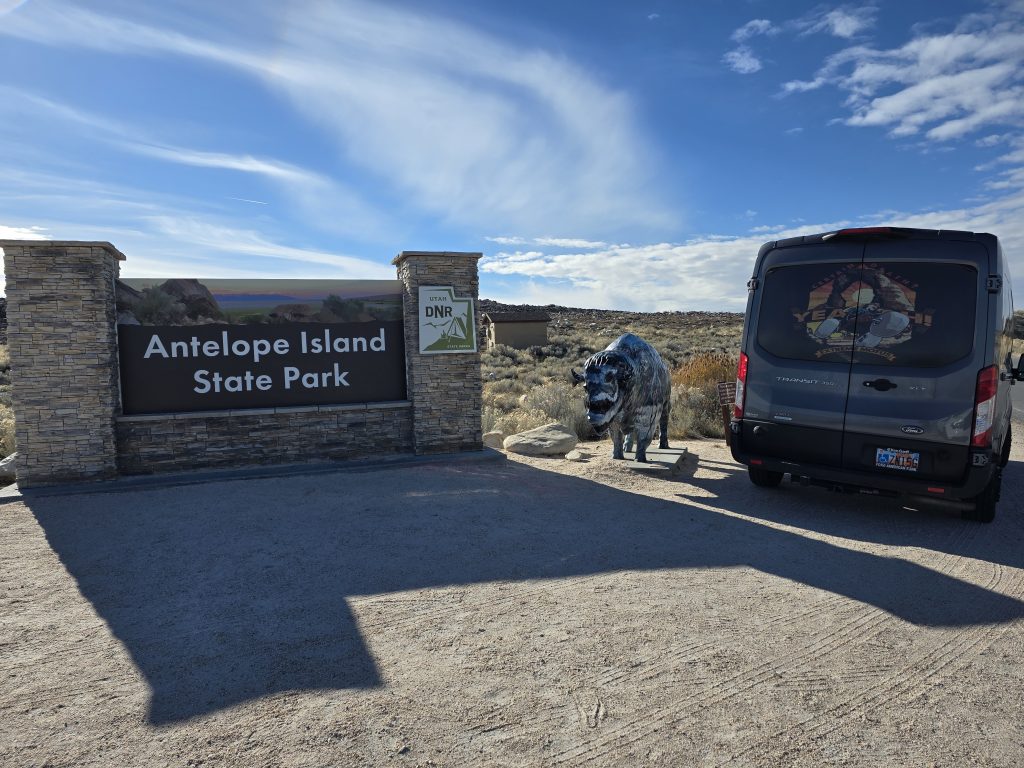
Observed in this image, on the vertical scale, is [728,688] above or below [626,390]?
below

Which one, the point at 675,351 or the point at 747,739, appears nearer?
the point at 747,739

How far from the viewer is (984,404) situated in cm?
572

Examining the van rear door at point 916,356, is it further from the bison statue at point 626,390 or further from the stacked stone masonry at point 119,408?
the stacked stone masonry at point 119,408

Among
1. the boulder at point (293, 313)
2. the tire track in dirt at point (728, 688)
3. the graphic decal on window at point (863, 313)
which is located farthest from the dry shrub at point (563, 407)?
the tire track in dirt at point (728, 688)

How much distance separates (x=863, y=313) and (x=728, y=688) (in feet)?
14.1

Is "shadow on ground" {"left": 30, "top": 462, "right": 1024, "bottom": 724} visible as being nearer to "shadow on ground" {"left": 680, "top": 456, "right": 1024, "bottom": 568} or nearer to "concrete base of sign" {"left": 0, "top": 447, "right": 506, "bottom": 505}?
"shadow on ground" {"left": 680, "top": 456, "right": 1024, "bottom": 568}

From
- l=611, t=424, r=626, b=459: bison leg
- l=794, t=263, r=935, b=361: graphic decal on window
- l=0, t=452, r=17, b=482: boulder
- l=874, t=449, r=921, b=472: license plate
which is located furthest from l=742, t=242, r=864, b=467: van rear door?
l=0, t=452, r=17, b=482: boulder

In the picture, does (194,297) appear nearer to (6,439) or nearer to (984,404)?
(6,439)

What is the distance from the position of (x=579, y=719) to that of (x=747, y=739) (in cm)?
78

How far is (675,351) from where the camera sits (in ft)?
112

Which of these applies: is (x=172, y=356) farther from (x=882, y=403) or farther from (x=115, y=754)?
(x=882, y=403)

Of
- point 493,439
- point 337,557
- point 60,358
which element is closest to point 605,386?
point 493,439

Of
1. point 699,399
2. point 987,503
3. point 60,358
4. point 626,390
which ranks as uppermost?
point 60,358

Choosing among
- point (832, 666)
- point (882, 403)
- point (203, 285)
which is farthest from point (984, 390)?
point (203, 285)
